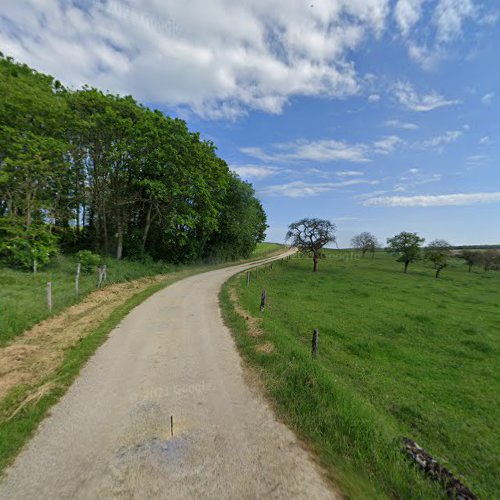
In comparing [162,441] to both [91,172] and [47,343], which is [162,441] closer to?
[47,343]

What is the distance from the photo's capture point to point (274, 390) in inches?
239

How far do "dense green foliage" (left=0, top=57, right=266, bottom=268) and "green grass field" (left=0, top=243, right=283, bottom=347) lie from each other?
5.98 feet

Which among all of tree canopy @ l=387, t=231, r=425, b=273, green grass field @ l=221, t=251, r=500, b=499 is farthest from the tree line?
green grass field @ l=221, t=251, r=500, b=499

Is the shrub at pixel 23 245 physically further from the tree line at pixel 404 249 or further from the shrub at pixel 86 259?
the tree line at pixel 404 249

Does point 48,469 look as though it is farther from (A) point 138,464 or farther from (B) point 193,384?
(B) point 193,384

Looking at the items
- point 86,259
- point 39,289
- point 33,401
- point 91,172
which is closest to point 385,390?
point 33,401

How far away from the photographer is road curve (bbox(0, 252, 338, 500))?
3514 millimetres

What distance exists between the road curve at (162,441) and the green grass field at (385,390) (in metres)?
0.74

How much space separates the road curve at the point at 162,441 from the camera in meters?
3.51

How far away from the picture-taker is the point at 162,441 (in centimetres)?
438

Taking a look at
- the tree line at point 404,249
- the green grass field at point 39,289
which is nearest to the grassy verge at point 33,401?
the green grass field at point 39,289

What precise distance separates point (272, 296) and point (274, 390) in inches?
574

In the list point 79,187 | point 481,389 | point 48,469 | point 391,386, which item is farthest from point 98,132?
point 481,389

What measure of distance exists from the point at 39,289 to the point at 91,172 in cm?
1660
